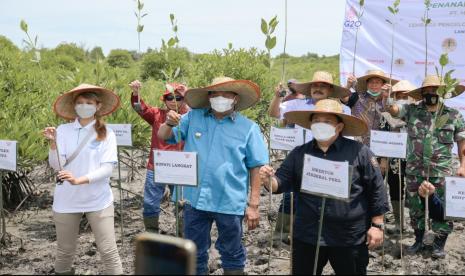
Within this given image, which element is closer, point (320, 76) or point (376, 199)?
point (376, 199)

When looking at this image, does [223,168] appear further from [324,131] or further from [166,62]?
[166,62]

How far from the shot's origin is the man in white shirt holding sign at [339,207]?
9.75ft

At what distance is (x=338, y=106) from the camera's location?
3.06m

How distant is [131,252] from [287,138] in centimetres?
194

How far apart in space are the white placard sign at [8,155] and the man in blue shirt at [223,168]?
1.52 metres

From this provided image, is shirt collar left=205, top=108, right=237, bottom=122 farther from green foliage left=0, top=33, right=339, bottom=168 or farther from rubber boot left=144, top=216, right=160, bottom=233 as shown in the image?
rubber boot left=144, top=216, right=160, bottom=233

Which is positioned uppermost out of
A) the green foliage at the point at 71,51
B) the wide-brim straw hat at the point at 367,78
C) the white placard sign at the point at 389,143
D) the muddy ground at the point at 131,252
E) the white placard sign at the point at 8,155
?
the green foliage at the point at 71,51

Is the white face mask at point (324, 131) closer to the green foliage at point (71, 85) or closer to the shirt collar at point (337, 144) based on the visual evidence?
the shirt collar at point (337, 144)

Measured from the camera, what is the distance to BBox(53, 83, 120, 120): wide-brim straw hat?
359 centimetres

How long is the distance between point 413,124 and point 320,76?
1004 millimetres

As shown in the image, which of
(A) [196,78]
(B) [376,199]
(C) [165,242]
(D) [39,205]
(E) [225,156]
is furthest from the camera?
(A) [196,78]

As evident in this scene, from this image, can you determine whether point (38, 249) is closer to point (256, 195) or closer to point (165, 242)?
point (256, 195)

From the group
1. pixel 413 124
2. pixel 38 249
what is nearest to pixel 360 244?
pixel 413 124

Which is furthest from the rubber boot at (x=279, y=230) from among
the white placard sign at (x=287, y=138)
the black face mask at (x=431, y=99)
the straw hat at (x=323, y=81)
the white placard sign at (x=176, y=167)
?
the white placard sign at (x=176, y=167)
